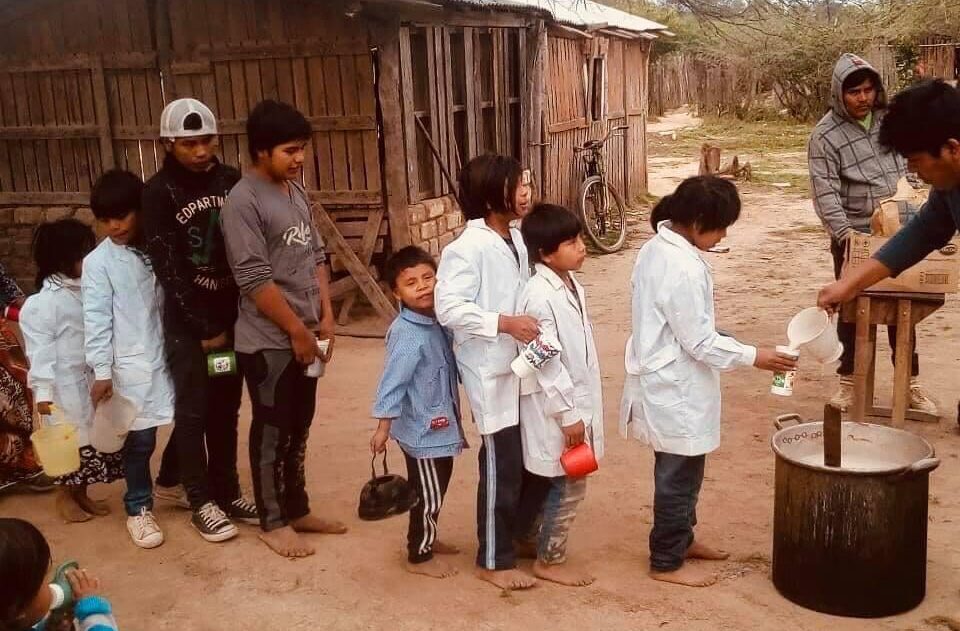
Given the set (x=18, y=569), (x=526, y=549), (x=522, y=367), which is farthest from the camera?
(x=526, y=549)

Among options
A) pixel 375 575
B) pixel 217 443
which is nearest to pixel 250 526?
pixel 217 443

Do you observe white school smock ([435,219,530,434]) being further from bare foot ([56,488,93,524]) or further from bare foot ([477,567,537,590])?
bare foot ([56,488,93,524])

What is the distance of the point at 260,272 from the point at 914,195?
3.42 m

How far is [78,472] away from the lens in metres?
4.18

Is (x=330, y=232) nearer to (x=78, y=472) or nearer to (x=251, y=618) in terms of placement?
(x=78, y=472)

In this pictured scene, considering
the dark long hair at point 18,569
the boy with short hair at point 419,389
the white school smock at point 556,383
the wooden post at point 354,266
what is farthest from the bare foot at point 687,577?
the wooden post at point 354,266

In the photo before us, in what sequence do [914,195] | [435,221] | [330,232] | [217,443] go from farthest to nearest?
1. [435,221]
2. [330,232]
3. [914,195]
4. [217,443]

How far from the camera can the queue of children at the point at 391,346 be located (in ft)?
10.7

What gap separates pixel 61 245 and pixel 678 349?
261 centimetres

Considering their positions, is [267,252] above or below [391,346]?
above

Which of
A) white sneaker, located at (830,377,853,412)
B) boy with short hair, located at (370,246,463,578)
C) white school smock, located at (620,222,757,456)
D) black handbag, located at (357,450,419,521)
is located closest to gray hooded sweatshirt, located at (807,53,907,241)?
white sneaker, located at (830,377,853,412)

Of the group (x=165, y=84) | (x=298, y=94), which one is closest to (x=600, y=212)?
(x=298, y=94)

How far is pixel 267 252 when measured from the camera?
361cm

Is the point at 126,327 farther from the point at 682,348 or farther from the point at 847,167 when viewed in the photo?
the point at 847,167
